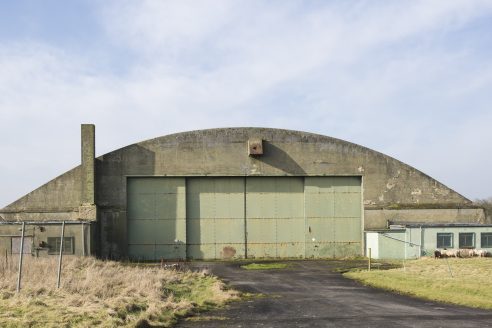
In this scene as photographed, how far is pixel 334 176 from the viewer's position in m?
34.1

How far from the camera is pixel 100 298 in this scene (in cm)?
1578

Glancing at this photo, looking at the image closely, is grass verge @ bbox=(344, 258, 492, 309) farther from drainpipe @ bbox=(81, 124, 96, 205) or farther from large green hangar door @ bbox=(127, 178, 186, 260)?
drainpipe @ bbox=(81, 124, 96, 205)

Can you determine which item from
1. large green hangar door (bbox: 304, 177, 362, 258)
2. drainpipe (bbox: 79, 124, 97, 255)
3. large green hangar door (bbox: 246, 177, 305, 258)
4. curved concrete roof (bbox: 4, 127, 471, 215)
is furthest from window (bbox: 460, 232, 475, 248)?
drainpipe (bbox: 79, 124, 97, 255)

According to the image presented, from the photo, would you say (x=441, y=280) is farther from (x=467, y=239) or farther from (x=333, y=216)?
(x=333, y=216)

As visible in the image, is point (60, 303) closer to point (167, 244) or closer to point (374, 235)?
point (167, 244)

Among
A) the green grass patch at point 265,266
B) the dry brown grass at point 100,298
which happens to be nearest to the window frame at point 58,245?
the dry brown grass at point 100,298

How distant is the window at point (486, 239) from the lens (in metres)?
31.5

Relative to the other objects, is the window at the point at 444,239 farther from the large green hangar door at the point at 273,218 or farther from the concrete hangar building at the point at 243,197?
the large green hangar door at the point at 273,218

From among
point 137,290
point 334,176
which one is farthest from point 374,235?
point 137,290

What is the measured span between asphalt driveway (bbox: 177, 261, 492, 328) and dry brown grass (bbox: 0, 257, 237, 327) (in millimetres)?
933

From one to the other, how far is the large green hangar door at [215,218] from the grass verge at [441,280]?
9829 mm

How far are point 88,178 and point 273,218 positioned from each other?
1087 centimetres

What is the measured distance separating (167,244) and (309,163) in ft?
31.3

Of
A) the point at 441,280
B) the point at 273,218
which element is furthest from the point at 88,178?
the point at 441,280
